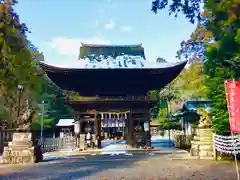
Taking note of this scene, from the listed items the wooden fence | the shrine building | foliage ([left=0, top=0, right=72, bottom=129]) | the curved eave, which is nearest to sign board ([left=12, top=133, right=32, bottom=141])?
the wooden fence

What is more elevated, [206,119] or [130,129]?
[206,119]

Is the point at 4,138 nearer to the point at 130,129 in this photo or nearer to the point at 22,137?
the point at 22,137

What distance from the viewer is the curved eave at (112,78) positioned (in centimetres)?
1736

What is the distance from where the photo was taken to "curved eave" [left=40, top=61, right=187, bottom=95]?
1736 centimetres

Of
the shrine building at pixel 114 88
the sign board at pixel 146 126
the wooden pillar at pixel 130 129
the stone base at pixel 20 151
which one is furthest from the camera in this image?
the wooden pillar at pixel 130 129

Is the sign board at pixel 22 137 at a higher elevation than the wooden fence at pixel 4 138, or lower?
higher

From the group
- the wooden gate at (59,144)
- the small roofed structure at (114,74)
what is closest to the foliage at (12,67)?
the wooden gate at (59,144)

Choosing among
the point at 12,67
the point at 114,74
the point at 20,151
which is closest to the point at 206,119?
the point at 114,74

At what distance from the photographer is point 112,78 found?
59.5 ft

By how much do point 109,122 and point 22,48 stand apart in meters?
13.4

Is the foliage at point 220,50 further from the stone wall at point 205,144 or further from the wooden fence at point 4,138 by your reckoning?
the wooden fence at point 4,138

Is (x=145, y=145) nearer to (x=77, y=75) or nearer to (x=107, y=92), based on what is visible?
(x=107, y=92)

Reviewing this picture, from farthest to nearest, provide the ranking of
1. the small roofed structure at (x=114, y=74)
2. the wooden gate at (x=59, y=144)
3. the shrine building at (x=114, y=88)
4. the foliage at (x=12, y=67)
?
the foliage at (x=12, y=67), the wooden gate at (x=59, y=144), the shrine building at (x=114, y=88), the small roofed structure at (x=114, y=74)

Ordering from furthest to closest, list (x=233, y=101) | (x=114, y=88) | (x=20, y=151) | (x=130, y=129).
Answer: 1. (x=114, y=88)
2. (x=130, y=129)
3. (x=20, y=151)
4. (x=233, y=101)
